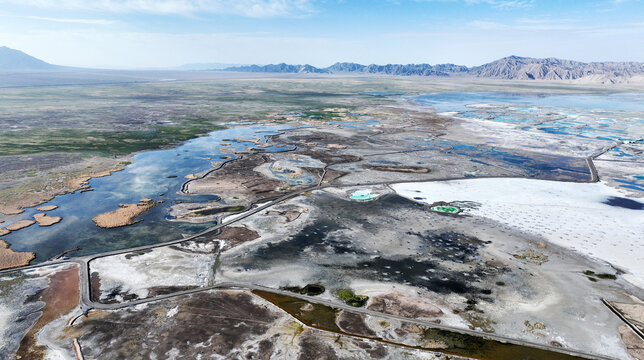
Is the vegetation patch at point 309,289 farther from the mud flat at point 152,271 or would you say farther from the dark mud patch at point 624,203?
the dark mud patch at point 624,203

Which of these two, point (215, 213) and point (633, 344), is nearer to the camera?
point (633, 344)

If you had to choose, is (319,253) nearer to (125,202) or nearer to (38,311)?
(38,311)

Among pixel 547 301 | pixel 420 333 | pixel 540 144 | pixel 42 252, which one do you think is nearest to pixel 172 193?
pixel 42 252

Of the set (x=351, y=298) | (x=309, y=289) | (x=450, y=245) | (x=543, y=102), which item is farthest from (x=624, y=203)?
(x=543, y=102)

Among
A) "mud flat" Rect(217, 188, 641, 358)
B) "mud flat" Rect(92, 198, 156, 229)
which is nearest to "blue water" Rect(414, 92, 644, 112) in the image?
"mud flat" Rect(217, 188, 641, 358)

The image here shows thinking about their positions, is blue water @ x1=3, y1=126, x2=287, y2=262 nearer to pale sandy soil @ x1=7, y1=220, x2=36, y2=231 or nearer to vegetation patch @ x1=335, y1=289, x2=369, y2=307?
pale sandy soil @ x1=7, y1=220, x2=36, y2=231

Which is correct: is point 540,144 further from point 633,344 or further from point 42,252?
point 42,252

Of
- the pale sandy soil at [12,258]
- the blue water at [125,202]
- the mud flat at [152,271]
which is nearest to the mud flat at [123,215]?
the blue water at [125,202]
